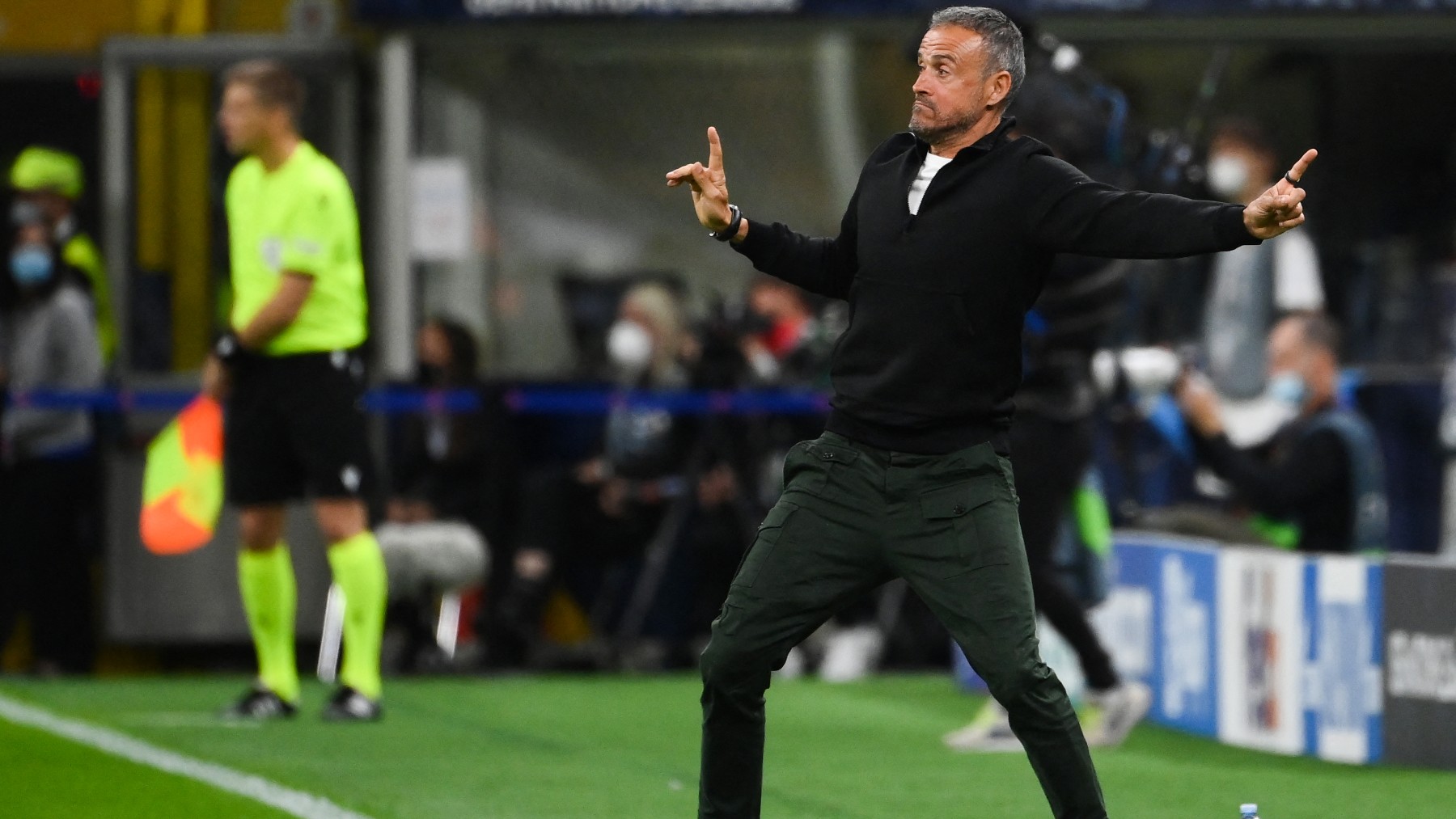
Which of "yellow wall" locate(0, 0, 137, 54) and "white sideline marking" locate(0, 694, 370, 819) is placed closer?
"white sideline marking" locate(0, 694, 370, 819)

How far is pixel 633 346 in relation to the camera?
1195 cm

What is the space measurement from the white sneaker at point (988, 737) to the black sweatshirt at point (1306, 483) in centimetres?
165

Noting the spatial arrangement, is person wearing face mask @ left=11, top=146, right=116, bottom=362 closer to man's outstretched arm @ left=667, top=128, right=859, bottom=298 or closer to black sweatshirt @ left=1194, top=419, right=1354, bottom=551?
black sweatshirt @ left=1194, top=419, right=1354, bottom=551

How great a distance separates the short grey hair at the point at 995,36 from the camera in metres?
5.23

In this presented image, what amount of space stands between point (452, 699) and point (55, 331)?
10.0ft

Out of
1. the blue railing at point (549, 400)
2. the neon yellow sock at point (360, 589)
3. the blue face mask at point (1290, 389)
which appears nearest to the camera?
the neon yellow sock at point (360, 589)

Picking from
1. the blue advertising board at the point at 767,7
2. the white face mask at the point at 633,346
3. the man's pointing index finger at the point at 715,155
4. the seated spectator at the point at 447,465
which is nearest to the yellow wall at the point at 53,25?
the blue advertising board at the point at 767,7

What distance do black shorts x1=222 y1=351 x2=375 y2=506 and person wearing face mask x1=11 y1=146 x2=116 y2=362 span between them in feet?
12.7

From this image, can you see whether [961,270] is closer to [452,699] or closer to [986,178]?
[986,178]

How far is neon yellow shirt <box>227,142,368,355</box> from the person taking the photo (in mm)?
8625

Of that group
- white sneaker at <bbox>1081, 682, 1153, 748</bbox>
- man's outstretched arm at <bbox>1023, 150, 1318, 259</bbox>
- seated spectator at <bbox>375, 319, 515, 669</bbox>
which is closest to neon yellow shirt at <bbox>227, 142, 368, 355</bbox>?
white sneaker at <bbox>1081, 682, 1153, 748</bbox>

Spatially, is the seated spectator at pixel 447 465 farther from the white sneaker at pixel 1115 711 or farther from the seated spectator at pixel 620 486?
the white sneaker at pixel 1115 711

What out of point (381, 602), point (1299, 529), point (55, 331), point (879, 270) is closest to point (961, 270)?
point (879, 270)

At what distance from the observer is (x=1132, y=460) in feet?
39.3
